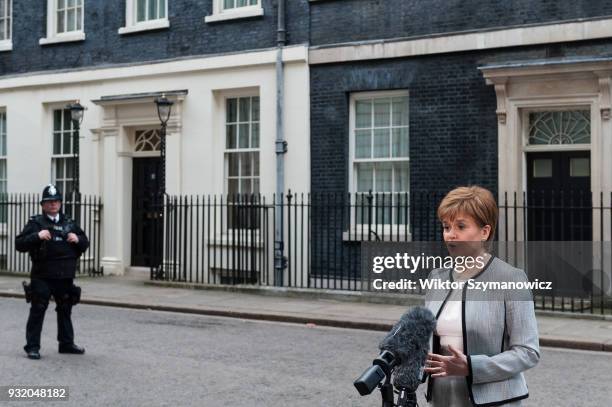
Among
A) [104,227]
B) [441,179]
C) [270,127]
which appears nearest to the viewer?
[441,179]

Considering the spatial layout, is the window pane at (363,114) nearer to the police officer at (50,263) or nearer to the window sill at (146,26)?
the window sill at (146,26)

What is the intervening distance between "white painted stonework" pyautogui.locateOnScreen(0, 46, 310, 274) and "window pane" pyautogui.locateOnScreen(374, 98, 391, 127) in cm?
122

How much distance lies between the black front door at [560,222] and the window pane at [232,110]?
5.85 meters

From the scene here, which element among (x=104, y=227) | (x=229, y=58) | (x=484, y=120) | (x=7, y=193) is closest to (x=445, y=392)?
(x=484, y=120)

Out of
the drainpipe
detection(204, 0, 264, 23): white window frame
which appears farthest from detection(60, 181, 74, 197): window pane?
the drainpipe

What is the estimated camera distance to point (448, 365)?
121 inches

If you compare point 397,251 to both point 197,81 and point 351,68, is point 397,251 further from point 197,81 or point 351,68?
point 197,81

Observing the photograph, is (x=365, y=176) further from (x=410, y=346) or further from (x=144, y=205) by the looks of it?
(x=410, y=346)

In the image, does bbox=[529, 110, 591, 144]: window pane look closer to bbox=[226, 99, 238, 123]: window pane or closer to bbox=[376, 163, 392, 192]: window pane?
bbox=[376, 163, 392, 192]: window pane

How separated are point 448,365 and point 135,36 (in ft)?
52.1

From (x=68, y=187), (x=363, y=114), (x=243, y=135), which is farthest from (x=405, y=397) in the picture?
(x=68, y=187)

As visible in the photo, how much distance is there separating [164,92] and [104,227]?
3.25 m

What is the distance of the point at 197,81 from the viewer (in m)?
17.0

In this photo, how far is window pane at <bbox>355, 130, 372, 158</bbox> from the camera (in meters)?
15.4
